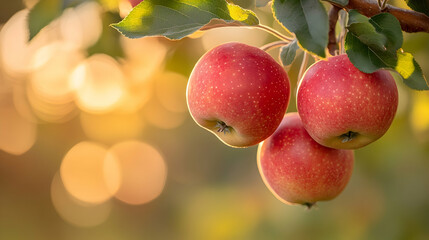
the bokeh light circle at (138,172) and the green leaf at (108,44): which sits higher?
the green leaf at (108,44)

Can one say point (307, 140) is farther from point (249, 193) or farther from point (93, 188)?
point (93, 188)

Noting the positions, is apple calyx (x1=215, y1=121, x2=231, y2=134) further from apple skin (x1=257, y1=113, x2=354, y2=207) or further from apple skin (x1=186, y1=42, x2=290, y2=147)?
apple skin (x1=257, y1=113, x2=354, y2=207)

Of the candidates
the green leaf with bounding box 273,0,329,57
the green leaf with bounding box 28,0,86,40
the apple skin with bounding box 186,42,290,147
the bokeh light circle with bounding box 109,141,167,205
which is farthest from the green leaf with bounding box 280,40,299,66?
the bokeh light circle with bounding box 109,141,167,205

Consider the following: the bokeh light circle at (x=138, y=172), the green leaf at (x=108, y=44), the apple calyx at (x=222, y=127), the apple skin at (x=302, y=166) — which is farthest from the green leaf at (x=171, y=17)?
the bokeh light circle at (x=138, y=172)

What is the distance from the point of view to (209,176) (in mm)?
5508

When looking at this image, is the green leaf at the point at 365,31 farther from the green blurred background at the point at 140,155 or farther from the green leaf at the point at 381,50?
the green blurred background at the point at 140,155

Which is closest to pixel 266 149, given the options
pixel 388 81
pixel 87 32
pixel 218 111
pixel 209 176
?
pixel 218 111

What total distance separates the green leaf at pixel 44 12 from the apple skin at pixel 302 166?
0.55 meters

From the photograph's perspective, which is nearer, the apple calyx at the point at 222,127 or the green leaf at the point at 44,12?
the apple calyx at the point at 222,127

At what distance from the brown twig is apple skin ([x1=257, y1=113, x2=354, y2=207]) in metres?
0.19

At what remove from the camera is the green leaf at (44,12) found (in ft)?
4.10

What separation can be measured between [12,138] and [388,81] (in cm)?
837

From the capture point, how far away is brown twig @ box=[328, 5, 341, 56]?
39.1 inches

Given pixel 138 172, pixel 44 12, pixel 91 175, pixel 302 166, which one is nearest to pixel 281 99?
pixel 302 166
